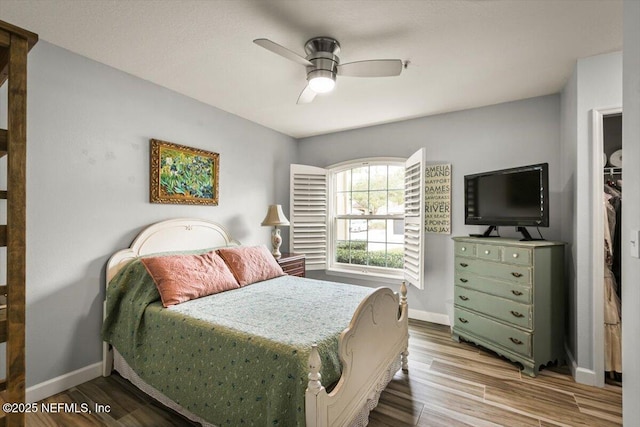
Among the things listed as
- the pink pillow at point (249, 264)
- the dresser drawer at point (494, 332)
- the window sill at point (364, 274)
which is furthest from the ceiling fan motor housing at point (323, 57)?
the window sill at point (364, 274)

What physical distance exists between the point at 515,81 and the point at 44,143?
A: 3839mm

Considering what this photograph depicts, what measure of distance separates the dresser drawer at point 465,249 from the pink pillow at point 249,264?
1.86m

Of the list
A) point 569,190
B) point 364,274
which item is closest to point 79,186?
point 364,274

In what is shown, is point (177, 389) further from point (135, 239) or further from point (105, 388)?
point (135, 239)

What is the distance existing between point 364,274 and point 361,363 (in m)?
2.46

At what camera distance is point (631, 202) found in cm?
120

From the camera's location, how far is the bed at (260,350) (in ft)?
4.74

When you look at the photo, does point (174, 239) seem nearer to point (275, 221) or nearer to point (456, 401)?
point (275, 221)

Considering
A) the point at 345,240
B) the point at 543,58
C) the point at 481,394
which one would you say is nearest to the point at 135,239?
the point at 345,240

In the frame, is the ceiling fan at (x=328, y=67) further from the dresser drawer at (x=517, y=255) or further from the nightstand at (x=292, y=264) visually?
the nightstand at (x=292, y=264)

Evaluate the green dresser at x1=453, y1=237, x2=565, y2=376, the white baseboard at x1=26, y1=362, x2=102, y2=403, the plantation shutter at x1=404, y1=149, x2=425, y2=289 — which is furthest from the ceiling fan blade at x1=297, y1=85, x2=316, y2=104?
the white baseboard at x1=26, y1=362, x2=102, y2=403

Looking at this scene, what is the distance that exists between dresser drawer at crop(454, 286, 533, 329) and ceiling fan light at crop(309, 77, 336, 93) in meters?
2.35

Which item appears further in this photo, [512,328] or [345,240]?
[345,240]

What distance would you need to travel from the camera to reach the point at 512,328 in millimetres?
2607
